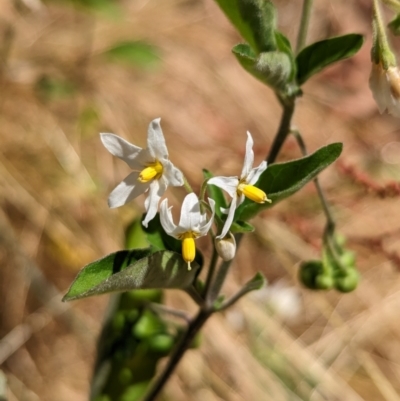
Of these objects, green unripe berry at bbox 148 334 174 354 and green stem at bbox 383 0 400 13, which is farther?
green unripe berry at bbox 148 334 174 354

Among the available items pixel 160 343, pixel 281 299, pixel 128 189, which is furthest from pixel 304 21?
pixel 281 299

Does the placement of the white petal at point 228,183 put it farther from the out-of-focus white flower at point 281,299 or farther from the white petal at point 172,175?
the out-of-focus white flower at point 281,299

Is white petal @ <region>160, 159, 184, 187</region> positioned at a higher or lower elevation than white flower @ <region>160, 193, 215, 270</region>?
higher

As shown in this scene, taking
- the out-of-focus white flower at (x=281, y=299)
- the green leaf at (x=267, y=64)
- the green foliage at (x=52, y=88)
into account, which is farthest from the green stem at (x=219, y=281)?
the green foliage at (x=52, y=88)

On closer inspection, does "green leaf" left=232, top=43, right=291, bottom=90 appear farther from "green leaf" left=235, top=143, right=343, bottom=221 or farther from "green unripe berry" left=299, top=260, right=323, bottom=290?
"green unripe berry" left=299, top=260, right=323, bottom=290

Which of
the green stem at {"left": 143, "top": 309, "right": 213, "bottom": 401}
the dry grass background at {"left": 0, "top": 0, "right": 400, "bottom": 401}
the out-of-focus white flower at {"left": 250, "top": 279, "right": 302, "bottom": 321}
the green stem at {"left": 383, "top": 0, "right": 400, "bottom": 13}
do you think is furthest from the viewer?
the out-of-focus white flower at {"left": 250, "top": 279, "right": 302, "bottom": 321}

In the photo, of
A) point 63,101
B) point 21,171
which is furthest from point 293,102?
point 63,101

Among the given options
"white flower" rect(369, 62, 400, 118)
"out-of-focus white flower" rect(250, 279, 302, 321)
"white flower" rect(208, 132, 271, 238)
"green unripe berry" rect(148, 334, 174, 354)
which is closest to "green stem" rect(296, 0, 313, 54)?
"white flower" rect(369, 62, 400, 118)
